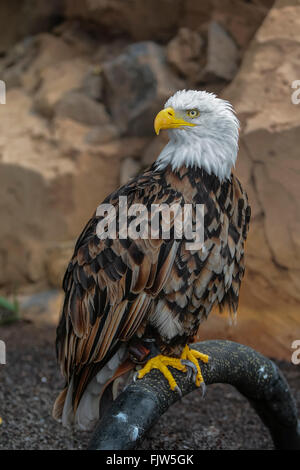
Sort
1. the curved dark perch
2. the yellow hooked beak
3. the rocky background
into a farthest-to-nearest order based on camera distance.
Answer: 1. the rocky background
2. the yellow hooked beak
3. the curved dark perch

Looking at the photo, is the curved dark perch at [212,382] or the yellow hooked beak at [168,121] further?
the yellow hooked beak at [168,121]

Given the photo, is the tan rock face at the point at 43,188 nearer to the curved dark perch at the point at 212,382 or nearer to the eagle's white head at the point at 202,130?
the curved dark perch at the point at 212,382


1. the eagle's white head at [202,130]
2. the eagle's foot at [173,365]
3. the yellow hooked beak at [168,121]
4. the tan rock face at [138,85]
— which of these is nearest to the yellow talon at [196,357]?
the eagle's foot at [173,365]

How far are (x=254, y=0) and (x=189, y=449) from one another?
135 inches

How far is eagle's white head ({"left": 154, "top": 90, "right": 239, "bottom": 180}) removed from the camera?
1977 millimetres

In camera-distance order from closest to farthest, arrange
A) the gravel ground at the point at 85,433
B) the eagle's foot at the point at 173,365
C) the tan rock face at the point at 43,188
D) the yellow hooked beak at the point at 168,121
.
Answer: the yellow hooked beak at the point at 168,121
the eagle's foot at the point at 173,365
the gravel ground at the point at 85,433
the tan rock face at the point at 43,188

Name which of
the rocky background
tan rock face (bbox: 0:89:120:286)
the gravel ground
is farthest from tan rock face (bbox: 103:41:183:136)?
the gravel ground

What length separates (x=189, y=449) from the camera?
283 centimetres

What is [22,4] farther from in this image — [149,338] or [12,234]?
[149,338]

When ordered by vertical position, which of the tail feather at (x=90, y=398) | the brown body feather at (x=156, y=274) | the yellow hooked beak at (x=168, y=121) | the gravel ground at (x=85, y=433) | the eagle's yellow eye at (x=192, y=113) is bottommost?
the gravel ground at (x=85, y=433)

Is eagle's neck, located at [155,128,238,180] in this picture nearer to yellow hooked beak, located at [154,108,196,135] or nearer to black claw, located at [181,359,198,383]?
yellow hooked beak, located at [154,108,196,135]

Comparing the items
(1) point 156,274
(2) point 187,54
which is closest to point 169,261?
(1) point 156,274

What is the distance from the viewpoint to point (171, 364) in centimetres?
211

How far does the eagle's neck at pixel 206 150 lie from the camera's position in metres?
2.00
